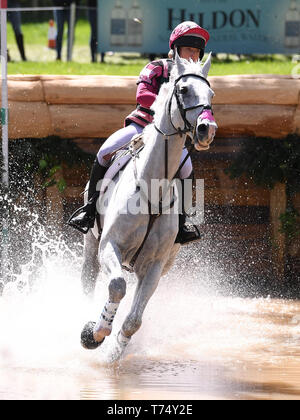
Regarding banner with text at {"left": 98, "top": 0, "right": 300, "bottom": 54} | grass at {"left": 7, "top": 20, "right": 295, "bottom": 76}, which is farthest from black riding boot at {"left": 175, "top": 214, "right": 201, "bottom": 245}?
banner with text at {"left": 98, "top": 0, "right": 300, "bottom": 54}

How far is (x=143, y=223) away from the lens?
20.9 ft

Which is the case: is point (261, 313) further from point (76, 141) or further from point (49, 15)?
point (49, 15)

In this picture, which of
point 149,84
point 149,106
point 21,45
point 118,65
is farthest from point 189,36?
point 21,45

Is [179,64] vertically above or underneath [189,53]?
above

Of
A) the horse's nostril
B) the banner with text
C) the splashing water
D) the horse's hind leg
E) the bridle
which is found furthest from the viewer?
the banner with text

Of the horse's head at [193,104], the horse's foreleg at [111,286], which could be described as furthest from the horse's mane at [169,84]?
the horse's foreleg at [111,286]

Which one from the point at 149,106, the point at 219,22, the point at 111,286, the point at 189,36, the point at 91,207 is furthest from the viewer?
the point at 219,22

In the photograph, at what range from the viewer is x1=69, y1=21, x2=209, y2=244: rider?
6.69m

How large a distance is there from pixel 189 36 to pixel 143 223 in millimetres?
1332

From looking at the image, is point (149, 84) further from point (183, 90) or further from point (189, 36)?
point (183, 90)

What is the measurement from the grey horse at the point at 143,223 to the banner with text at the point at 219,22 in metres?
4.39

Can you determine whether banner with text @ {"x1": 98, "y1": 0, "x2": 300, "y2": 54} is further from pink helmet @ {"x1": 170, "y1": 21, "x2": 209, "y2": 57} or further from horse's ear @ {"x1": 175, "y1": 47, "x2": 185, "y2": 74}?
horse's ear @ {"x1": 175, "y1": 47, "x2": 185, "y2": 74}

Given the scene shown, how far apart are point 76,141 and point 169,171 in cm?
370

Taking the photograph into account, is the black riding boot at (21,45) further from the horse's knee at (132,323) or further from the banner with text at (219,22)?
the horse's knee at (132,323)
